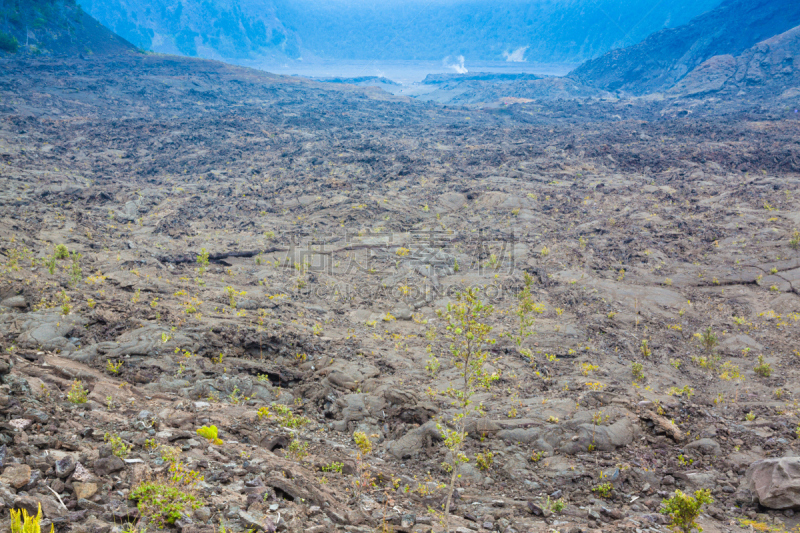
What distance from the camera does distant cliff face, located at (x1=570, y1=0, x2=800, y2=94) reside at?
57344mm

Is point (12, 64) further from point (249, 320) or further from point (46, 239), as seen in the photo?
point (249, 320)

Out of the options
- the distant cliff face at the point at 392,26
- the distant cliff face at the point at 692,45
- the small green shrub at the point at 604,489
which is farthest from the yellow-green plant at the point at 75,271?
the distant cliff face at the point at 392,26

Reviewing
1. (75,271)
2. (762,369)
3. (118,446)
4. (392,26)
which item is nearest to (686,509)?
(118,446)

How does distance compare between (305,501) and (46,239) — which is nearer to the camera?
(305,501)

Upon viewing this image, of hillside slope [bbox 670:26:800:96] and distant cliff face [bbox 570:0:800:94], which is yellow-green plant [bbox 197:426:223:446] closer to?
hillside slope [bbox 670:26:800:96]

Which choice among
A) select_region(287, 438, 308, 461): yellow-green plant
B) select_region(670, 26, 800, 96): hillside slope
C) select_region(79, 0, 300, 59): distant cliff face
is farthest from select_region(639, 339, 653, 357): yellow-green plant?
select_region(79, 0, 300, 59): distant cliff face

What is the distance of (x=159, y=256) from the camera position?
41.5ft

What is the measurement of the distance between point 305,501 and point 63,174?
20.9 metres

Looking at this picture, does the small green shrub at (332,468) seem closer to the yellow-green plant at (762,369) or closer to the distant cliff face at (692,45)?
the yellow-green plant at (762,369)

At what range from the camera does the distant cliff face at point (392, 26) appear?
10862 centimetres

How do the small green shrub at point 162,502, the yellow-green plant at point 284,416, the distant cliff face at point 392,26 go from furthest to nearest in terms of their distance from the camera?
1. the distant cliff face at point 392,26
2. the yellow-green plant at point 284,416
3. the small green shrub at point 162,502

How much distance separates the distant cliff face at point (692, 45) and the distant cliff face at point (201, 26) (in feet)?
292

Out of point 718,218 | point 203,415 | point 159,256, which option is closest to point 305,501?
point 203,415

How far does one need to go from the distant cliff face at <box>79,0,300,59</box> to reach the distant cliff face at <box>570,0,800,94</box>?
3507 inches
